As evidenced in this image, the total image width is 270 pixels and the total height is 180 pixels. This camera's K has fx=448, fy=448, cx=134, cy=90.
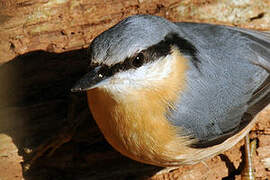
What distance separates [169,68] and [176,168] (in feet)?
4.91

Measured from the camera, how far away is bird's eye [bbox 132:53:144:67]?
316 centimetres

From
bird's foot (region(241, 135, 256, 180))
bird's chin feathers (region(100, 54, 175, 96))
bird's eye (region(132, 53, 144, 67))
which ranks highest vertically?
bird's eye (region(132, 53, 144, 67))

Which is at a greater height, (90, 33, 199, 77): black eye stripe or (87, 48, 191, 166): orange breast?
(90, 33, 199, 77): black eye stripe

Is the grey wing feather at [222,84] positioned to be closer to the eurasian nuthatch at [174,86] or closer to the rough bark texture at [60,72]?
the eurasian nuthatch at [174,86]

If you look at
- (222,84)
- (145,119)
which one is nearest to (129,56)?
(145,119)

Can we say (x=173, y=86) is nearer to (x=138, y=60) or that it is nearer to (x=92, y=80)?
(x=138, y=60)

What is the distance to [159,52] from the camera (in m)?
3.30

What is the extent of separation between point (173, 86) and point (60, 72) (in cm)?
138

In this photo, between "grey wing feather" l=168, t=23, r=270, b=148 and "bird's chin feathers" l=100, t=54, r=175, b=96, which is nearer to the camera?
"bird's chin feathers" l=100, t=54, r=175, b=96

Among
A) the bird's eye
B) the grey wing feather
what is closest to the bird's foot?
the grey wing feather

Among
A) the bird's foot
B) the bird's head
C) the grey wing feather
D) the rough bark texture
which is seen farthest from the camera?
the bird's foot

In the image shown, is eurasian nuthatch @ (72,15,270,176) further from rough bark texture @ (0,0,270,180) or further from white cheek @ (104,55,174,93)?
rough bark texture @ (0,0,270,180)

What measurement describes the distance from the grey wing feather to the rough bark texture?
41cm

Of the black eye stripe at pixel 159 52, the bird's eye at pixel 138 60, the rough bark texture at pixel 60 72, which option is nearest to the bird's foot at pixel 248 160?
the rough bark texture at pixel 60 72
